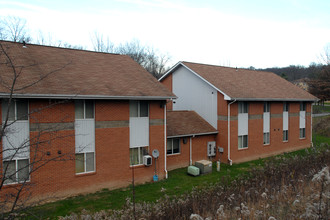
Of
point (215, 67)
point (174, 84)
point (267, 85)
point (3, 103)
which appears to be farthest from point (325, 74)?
point (3, 103)

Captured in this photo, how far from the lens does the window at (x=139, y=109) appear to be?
14.1 metres

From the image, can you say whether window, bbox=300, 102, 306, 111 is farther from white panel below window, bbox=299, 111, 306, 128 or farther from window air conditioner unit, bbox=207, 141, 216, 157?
window air conditioner unit, bbox=207, 141, 216, 157

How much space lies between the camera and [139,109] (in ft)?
47.0

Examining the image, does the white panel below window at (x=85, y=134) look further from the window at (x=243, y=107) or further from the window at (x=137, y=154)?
the window at (x=243, y=107)

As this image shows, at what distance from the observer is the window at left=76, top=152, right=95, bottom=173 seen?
1239cm

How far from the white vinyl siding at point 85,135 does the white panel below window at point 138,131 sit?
2166mm

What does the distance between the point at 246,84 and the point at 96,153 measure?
48.9 ft

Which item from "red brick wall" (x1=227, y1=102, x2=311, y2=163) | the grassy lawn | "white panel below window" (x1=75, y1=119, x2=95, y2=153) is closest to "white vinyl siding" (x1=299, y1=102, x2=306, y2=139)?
"red brick wall" (x1=227, y1=102, x2=311, y2=163)

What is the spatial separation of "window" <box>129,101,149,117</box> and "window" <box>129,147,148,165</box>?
195 cm

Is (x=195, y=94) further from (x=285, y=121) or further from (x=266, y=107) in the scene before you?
(x=285, y=121)

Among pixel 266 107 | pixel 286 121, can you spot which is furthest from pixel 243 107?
pixel 286 121

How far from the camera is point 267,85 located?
23734mm

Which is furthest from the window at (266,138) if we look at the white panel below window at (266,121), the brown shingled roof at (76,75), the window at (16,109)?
the window at (16,109)

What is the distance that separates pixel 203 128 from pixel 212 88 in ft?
10.7
